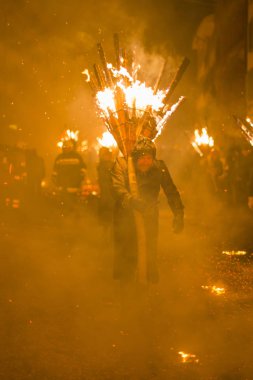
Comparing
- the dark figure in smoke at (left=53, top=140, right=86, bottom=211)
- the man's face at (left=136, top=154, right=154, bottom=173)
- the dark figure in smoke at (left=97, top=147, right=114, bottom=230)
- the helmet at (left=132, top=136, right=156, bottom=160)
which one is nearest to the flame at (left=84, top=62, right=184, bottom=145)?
the helmet at (left=132, top=136, right=156, bottom=160)

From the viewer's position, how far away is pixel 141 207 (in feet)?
17.1

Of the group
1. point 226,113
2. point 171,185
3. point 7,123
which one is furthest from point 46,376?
point 7,123

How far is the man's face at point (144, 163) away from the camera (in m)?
5.30

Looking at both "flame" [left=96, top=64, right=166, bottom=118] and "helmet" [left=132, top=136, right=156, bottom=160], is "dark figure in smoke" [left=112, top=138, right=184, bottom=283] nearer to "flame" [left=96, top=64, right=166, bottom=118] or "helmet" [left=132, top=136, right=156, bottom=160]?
"helmet" [left=132, top=136, right=156, bottom=160]

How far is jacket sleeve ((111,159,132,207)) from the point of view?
5176mm

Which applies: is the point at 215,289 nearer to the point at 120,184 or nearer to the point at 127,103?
the point at 120,184

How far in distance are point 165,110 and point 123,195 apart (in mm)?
1647

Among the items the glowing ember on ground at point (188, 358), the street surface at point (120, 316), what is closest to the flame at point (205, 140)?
the street surface at point (120, 316)

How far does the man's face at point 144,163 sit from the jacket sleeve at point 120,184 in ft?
0.66

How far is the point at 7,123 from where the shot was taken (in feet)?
105

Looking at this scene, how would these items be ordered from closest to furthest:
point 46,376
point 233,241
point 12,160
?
point 46,376 < point 233,241 < point 12,160

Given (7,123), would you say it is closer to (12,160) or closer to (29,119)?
(29,119)

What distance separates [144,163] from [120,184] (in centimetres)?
35

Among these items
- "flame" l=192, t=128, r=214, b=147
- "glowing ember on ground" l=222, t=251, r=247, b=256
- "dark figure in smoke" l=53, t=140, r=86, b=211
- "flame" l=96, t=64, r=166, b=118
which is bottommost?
"glowing ember on ground" l=222, t=251, r=247, b=256
